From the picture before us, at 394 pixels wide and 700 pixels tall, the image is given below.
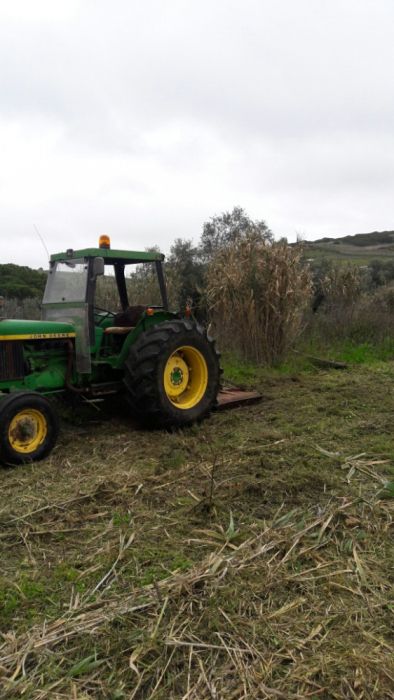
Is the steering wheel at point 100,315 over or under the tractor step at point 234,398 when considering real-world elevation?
over

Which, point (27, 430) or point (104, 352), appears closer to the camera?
point (27, 430)

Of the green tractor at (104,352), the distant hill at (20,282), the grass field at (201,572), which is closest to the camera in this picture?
the grass field at (201,572)

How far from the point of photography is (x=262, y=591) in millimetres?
2592

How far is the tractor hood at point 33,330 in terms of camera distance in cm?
527

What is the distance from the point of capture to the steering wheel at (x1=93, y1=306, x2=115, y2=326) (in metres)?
6.10

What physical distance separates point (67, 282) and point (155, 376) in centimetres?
139

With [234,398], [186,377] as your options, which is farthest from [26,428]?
[234,398]

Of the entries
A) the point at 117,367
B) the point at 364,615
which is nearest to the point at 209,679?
the point at 364,615

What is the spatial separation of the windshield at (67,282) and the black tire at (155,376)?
0.78m

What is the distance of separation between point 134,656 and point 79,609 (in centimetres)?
42

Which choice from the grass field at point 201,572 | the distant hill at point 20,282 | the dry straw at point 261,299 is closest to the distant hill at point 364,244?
the distant hill at point 20,282

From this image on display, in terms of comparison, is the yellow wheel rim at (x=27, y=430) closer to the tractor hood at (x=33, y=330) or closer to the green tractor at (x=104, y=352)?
the green tractor at (x=104, y=352)

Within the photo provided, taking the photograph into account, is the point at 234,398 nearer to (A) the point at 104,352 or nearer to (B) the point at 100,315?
(A) the point at 104,352

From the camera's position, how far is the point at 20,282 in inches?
684
